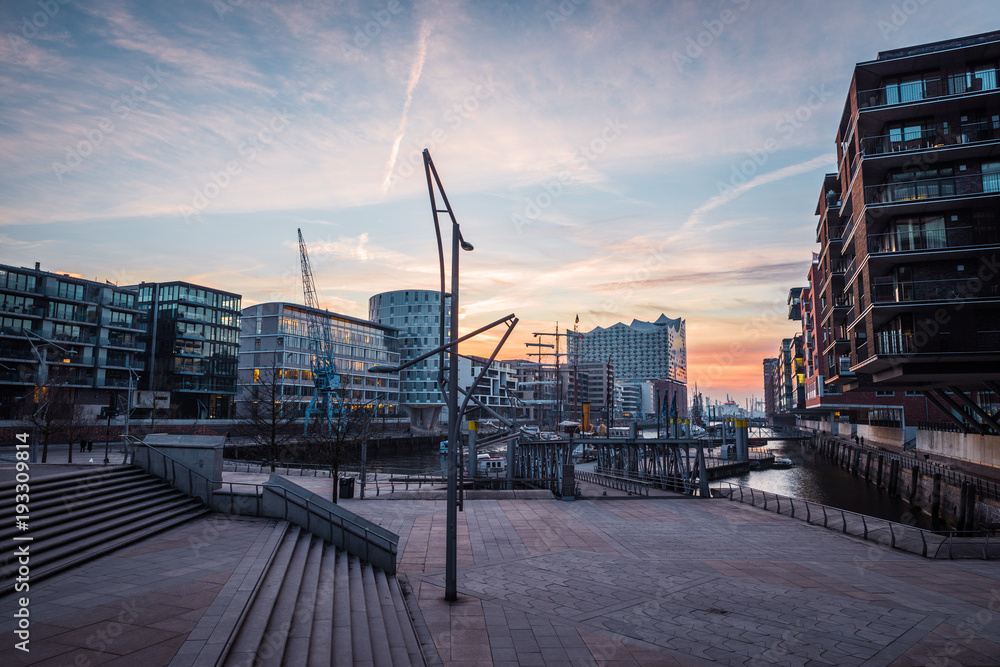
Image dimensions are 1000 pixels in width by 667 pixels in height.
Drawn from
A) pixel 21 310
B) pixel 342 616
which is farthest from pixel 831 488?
pixel 21 310

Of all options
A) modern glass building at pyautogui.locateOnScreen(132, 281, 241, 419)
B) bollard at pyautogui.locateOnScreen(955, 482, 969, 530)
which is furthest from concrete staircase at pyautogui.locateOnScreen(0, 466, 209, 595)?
modern glass building at pyautogui.locateOnScreen(132, 281, 241, 419)

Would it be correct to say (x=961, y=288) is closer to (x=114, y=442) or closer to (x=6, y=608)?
(x=6, y=608)

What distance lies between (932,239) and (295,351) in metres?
97.0

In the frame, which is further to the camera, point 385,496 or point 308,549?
point 385,496

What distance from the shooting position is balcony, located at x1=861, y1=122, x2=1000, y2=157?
31703 millimetres

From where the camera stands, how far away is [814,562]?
17047 millimetres

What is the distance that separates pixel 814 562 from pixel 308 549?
14084 mm

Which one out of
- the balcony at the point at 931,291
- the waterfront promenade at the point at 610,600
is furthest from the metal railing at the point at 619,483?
the balcony at the point at 931,291

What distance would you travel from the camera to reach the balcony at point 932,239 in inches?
1214

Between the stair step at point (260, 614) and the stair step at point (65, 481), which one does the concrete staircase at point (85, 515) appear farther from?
the stair step at point (260, 614)

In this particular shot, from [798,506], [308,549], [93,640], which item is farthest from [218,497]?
[798,506]

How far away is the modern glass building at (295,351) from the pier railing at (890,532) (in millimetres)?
79004

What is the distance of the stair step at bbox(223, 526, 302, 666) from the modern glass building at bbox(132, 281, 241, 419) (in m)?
87.6

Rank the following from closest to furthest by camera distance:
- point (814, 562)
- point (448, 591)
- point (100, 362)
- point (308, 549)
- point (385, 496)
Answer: point (448, 591), point (308, 549), point (814, 562), point (385, 496), point (100, 362)
